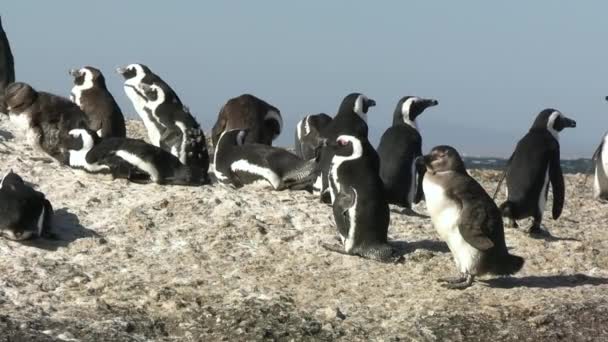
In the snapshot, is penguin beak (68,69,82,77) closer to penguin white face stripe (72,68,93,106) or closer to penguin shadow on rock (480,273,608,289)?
penguin white face stripe (72,68,93,106)

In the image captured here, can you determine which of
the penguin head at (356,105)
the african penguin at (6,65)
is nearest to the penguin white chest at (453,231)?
the penguin head at (356,105)

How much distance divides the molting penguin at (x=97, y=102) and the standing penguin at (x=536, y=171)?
387 centimetres

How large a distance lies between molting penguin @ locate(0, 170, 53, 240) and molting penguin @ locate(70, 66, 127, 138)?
301 cm

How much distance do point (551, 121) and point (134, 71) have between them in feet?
14.6

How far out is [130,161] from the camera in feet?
30.9

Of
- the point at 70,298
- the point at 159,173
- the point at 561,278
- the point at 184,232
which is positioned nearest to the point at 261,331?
the point at 70,298

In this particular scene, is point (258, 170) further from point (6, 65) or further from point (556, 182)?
point (6, 65)

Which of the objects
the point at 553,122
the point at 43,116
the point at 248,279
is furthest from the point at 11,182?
the point at 553,122

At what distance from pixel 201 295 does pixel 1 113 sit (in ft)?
18.5

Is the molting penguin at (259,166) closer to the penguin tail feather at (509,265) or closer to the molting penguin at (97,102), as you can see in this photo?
the molting penguin at (97,102)

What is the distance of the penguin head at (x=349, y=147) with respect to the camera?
8070 mm

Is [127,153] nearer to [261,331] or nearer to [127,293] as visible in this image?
[127,293]

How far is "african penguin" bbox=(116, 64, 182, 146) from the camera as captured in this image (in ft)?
36.8

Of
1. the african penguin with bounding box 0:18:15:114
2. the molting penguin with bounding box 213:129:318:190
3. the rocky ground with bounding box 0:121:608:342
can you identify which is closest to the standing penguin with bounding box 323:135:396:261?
the rocky ground with bounding box 0:121:608:342
